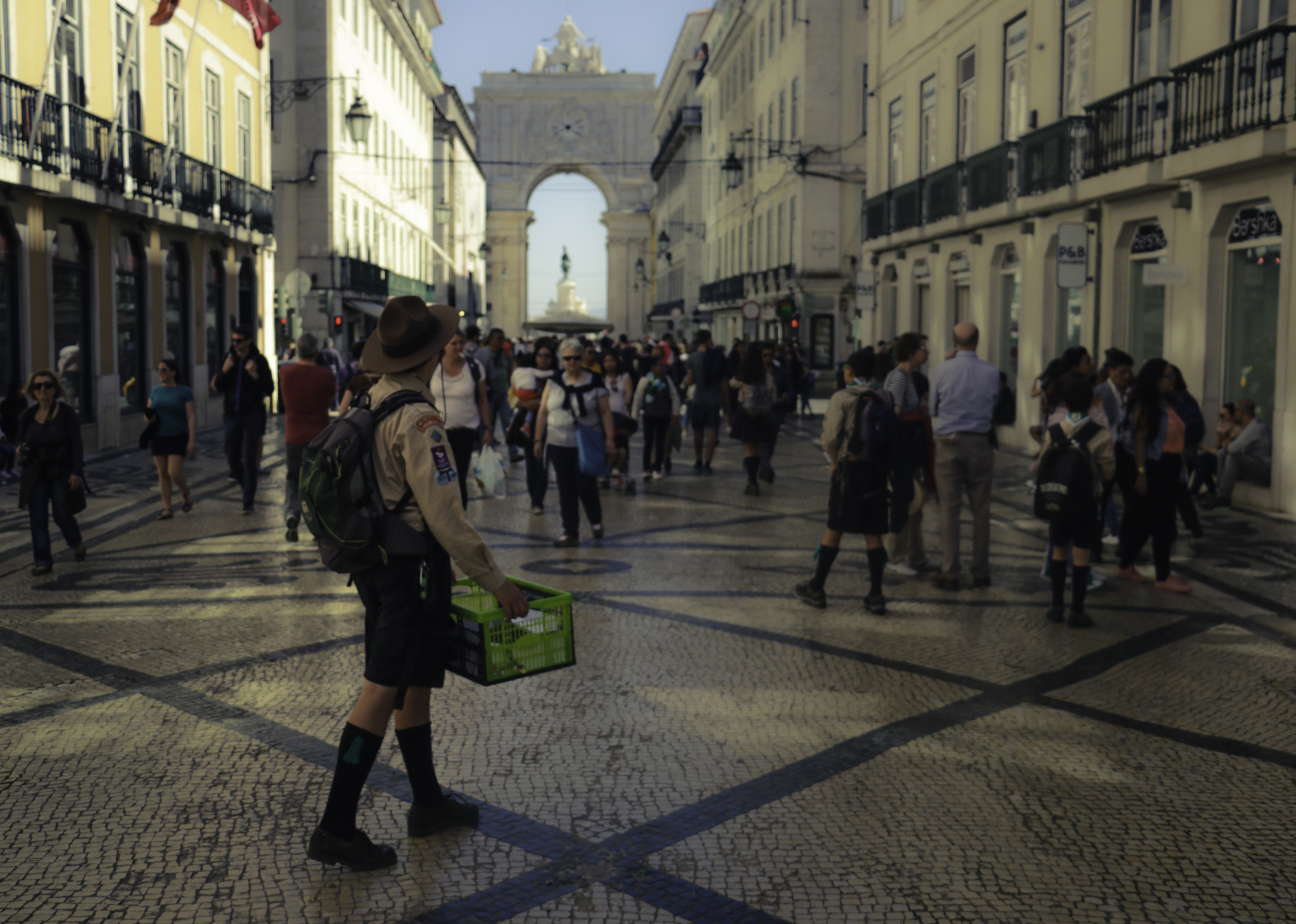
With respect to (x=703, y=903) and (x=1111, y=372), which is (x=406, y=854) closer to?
(x=703, y=903)

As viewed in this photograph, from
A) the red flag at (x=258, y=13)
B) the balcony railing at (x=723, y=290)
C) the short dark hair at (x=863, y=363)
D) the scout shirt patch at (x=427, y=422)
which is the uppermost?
the red flag at (x=258, y=13)

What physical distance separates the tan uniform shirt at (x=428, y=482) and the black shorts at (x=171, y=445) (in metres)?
8.79

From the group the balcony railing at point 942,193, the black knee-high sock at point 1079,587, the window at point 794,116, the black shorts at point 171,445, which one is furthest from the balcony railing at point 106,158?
the window at point 794,116

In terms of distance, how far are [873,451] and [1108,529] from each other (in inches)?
156

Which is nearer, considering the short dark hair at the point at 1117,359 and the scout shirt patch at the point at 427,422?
the scout shirt patch at the point at 427,422

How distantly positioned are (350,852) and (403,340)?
1548 mm

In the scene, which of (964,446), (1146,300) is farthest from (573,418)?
(1146,300)

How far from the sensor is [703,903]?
13.2 feet

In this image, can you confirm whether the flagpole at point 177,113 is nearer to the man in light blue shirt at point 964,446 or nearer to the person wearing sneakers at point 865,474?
the man in light blue shirt at point 964,446

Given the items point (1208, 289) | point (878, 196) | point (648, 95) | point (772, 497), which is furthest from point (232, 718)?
point (648, 95)

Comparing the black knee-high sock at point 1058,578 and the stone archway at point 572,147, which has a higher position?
the stone archway at point 572,147

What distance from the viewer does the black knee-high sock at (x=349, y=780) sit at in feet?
14.1

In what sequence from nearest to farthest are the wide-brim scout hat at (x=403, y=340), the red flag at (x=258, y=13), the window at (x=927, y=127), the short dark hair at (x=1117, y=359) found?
the wide-brim scout hat at (x=403, y=340) → the short dark hair at (x=1117, y=359) → the red flag at (x=258, y=13) → the window at (x=927, y=127)

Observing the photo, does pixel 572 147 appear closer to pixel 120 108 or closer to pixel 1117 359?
pixel 120 108
